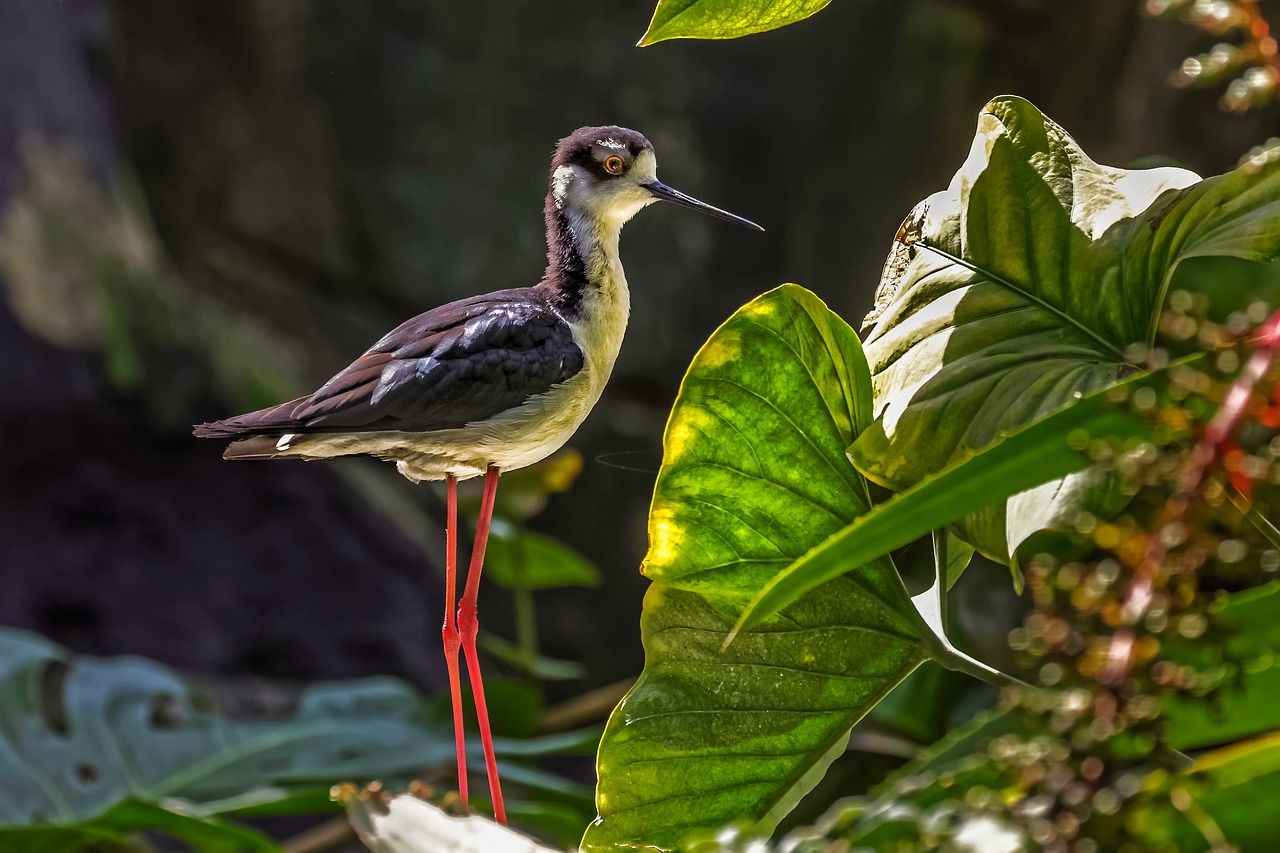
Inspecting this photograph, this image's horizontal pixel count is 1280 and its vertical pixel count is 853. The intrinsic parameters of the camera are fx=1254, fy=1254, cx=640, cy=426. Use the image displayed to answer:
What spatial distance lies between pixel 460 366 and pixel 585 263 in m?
0.08

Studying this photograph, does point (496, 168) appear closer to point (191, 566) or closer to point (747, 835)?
point (191, 566)

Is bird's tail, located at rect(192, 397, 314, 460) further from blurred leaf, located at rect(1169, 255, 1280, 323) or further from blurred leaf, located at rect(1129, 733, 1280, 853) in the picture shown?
blurred leaf, located at rect(1169, 255, 1280, 323)

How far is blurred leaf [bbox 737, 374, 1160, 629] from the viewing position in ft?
1.07

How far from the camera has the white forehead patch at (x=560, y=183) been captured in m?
0.64

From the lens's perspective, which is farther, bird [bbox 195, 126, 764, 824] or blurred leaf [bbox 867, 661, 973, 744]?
blurred leaf [bbox 867, 661, 973, 744]

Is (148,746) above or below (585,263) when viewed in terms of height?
below

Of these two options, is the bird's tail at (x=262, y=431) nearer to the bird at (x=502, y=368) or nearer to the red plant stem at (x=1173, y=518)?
the bird at (x=502, y=368)

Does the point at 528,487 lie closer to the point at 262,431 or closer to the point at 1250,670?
the point at 262,431

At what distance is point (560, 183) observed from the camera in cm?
65

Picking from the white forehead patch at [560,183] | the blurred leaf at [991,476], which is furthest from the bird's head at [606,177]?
the blurred leaf at [991,476]

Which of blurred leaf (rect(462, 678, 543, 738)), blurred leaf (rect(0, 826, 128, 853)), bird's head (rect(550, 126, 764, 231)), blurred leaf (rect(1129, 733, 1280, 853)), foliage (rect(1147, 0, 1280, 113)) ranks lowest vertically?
blurred leaf (rect(462, 678, 543, 738))

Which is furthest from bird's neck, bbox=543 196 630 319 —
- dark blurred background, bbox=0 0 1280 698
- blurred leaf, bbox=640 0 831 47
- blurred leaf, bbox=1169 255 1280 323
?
dark blurred background, bbox=0 0 1280 698

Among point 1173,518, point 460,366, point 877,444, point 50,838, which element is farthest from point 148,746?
point 1173,518

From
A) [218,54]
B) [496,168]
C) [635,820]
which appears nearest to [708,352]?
[635,820]
